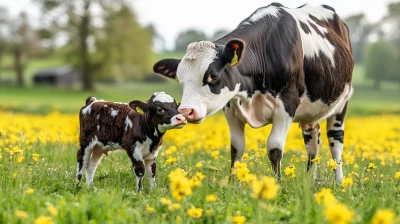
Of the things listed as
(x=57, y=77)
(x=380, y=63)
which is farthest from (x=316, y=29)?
(x=380, y=63)

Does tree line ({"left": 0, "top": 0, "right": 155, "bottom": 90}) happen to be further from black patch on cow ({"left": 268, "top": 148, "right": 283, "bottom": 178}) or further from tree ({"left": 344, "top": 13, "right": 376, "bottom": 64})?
tree ({"left": 344, "top": 13, "right": 376, "bottom": 64})

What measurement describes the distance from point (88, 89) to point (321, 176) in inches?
1915

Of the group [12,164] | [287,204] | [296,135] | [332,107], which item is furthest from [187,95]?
[296,135]

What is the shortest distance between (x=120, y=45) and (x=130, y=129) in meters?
48.1

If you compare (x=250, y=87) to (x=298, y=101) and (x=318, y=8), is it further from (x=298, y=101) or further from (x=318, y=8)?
(x=318, y=8)

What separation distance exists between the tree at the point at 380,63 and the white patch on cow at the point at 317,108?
231 feet

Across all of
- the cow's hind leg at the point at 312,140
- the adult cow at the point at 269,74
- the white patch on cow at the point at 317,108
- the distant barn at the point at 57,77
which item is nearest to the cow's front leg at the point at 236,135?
the adult cow at the point at 269,74

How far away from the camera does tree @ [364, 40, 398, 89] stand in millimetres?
78062

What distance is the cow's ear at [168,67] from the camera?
19.5 feet

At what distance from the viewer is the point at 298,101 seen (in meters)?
6.42

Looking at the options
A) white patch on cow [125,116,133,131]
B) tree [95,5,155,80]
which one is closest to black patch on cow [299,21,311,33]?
white patch on cow [125,116,133,131]

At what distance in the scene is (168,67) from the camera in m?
5.96

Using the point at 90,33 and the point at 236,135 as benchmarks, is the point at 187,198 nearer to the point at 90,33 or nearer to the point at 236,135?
the point at 236,135

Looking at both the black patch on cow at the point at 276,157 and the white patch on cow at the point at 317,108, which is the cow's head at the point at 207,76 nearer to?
the black patch on cow at the point at 276,157
